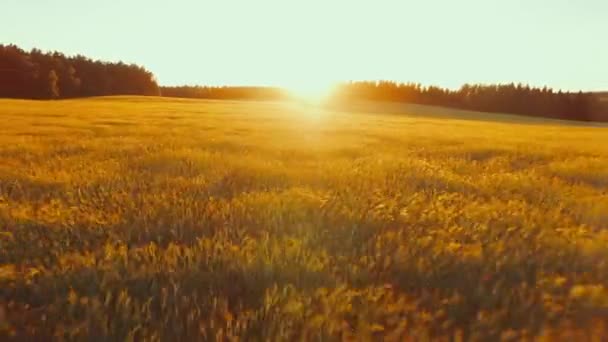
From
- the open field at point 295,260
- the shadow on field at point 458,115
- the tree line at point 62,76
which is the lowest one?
the shadow on field at point 458,115

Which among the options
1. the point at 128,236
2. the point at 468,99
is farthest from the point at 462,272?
the point at 468,99

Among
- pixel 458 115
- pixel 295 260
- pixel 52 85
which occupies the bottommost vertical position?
pixel 458 115

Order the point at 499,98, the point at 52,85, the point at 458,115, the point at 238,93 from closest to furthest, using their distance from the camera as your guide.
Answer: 1. the point at 458,115
2. the point at 52,85
3. the point at 499,98
4. the point at 238,93

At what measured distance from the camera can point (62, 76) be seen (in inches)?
3039

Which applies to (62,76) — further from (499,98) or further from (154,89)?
(499,98)

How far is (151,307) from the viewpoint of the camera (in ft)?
8.08

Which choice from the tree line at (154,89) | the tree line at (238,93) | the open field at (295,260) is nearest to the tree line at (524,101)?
the tree line at (154,89)

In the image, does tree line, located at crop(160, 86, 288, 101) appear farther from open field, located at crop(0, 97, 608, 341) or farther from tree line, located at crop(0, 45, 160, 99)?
open field, located at crop(0, 97, 608, 341)

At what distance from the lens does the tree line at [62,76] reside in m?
70.0

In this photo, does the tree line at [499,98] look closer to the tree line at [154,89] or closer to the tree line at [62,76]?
the tree line at [154,89]

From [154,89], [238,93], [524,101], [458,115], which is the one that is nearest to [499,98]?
[524,101]

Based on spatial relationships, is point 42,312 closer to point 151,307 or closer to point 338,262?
point 151,307

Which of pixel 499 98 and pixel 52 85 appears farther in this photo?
pixel 499 98

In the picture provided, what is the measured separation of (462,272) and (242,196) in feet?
8.89
